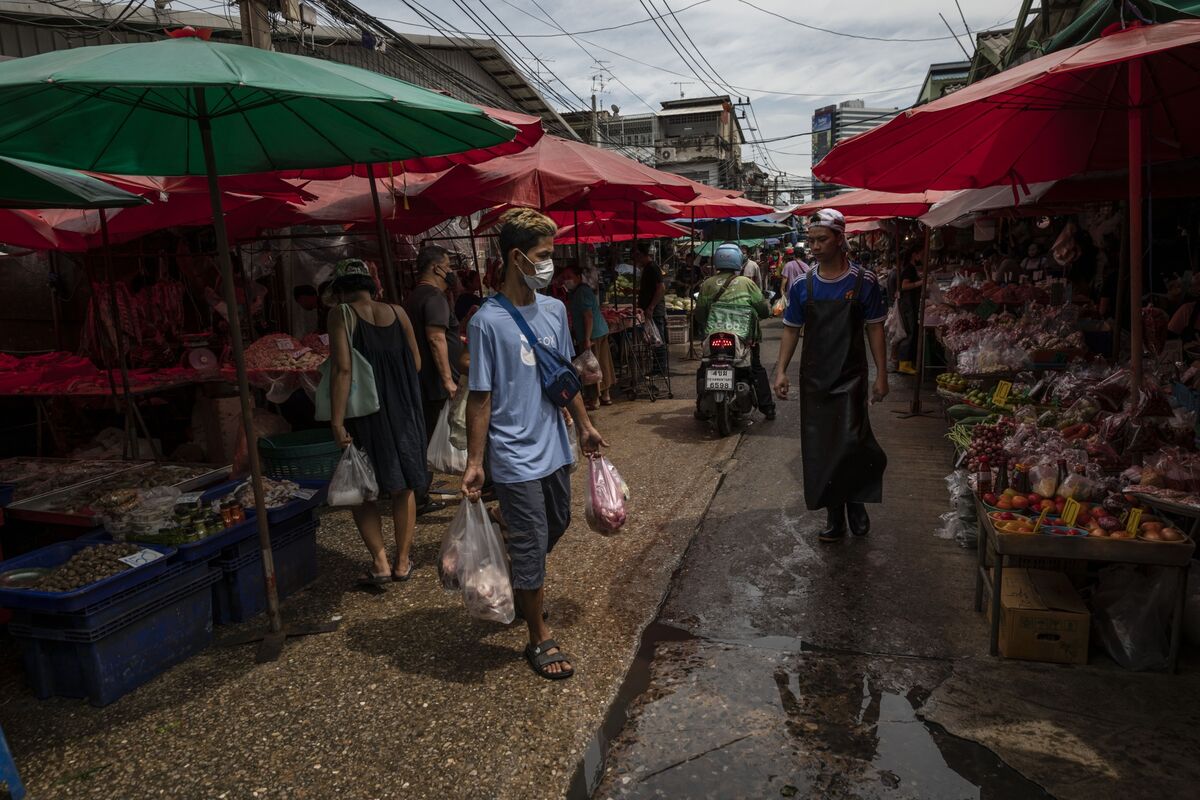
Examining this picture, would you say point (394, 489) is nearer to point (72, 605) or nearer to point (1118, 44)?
point (72, 605)

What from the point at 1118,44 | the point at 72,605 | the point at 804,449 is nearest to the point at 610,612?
the point at 804,449

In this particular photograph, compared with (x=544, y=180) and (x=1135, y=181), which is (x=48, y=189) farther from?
(x=1135, y=181)

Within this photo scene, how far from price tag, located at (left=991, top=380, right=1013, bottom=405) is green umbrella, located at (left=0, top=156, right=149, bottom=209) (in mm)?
6212

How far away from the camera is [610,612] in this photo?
13.7 ft

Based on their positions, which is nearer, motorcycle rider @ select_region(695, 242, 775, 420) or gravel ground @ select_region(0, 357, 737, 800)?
gravel ground @ select_region(0, 357, 737, 800)

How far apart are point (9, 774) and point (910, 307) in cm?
1144

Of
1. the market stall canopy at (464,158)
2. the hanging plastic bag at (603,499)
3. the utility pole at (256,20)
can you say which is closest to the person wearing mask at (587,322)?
the market stall canopy at (464,158)

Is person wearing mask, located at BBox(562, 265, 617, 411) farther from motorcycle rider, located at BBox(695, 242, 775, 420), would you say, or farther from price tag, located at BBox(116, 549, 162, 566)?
Result: price tag, located at BBox(116, 549, 162, 566)

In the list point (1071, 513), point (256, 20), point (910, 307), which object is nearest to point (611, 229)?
point (910, 307)

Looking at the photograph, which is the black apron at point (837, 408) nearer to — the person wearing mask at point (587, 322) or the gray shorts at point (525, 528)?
the gray shorts at point (525, 528)

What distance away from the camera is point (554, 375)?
3453 millimetres

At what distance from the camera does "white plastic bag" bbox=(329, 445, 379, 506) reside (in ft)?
13.7

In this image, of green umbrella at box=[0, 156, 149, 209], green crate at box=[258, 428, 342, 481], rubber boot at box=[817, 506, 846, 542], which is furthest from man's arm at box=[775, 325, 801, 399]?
green umbrella at box=[0, 156, 149, 209]

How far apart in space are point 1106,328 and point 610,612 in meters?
5.63
